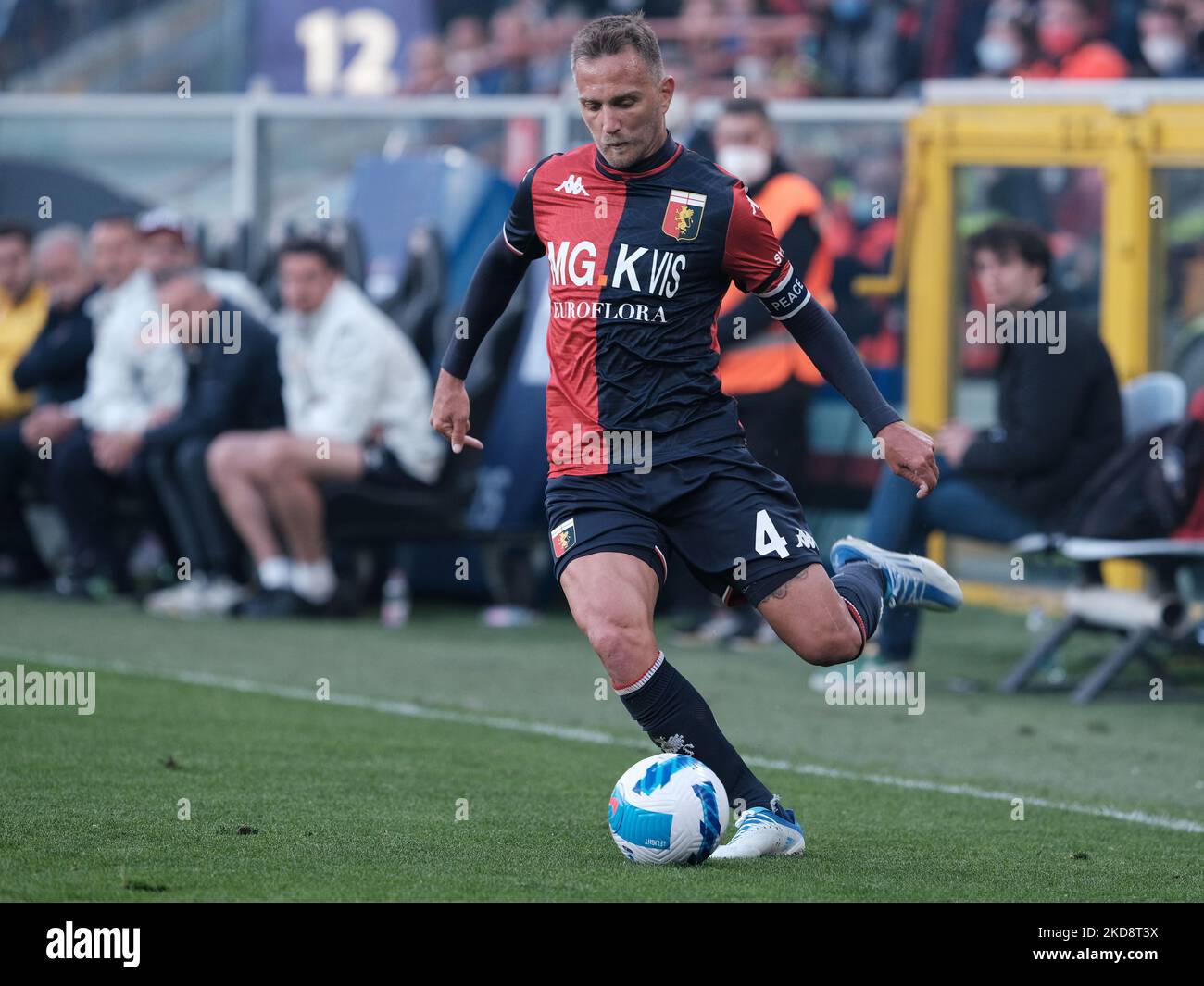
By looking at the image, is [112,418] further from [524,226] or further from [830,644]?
[830,644]

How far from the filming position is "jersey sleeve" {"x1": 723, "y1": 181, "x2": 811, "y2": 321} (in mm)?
5410

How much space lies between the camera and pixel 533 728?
7812 mm

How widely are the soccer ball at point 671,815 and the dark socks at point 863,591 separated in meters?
0.65

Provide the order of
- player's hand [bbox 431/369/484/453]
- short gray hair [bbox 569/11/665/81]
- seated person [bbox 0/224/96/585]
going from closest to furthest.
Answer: short gray hair [bbox 569/11/665/81], player's hand [bbox 431/369/484/453], seated person [bbox 0/224/96/585]

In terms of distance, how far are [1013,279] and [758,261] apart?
13.0 ft

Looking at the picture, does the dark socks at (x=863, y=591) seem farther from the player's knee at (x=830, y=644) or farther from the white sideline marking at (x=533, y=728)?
the white sideline marking at (x=533, y=728)

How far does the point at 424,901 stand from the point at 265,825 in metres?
1.06

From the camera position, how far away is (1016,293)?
9.13 m

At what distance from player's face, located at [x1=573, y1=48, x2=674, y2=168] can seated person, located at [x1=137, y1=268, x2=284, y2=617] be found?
629 cm

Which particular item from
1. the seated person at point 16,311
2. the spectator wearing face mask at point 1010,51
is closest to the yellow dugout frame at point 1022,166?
the spectator wearing face mask at point 1010,51

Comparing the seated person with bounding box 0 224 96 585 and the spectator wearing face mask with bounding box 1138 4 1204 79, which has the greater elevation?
the spectator wearing face mask with bounding box 1138 4 1204 79

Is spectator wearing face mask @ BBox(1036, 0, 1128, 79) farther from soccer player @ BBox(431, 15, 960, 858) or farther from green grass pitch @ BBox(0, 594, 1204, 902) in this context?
soccer player @ BBox(431, 15, 960, 858)

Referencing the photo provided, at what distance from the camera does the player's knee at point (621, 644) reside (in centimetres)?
516

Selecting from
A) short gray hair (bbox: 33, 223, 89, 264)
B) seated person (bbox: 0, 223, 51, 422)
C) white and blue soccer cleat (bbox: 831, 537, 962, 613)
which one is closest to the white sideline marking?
white and blue soccer cleat (bbox: 831, 537, 962, 613)
